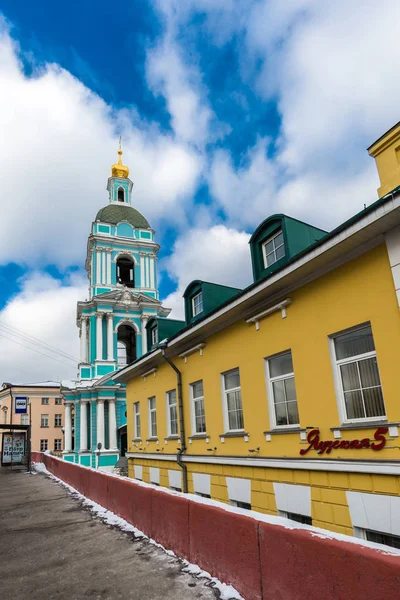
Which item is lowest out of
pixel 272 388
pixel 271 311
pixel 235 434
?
pixel 235 434

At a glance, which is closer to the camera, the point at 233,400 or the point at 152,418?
the point at 233,400

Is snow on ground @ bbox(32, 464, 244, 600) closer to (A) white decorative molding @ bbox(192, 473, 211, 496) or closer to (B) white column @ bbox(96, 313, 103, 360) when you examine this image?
(A) white decorative molding @ bbox(192, 473, 211, 496)

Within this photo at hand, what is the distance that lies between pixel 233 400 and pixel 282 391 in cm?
214

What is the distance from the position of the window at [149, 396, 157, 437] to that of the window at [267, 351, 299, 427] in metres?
7.80

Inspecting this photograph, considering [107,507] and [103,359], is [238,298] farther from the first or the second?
[103,359]

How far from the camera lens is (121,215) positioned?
38.0m

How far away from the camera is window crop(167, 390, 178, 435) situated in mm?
14291

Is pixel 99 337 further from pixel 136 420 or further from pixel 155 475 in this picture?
pixel 155 475

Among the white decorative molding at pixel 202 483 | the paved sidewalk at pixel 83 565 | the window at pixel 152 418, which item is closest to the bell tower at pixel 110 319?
the window at pixel 152 418

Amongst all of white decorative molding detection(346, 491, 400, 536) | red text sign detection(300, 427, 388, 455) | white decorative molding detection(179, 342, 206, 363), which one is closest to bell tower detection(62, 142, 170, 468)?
white decorative molding detection(179, 342, 206, 363)

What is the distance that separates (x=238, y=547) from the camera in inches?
184

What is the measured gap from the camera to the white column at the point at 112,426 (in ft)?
105

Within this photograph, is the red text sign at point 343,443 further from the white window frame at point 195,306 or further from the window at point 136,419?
the window at point 136,419

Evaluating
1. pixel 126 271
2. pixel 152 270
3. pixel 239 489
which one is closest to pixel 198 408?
pixel 239 489
